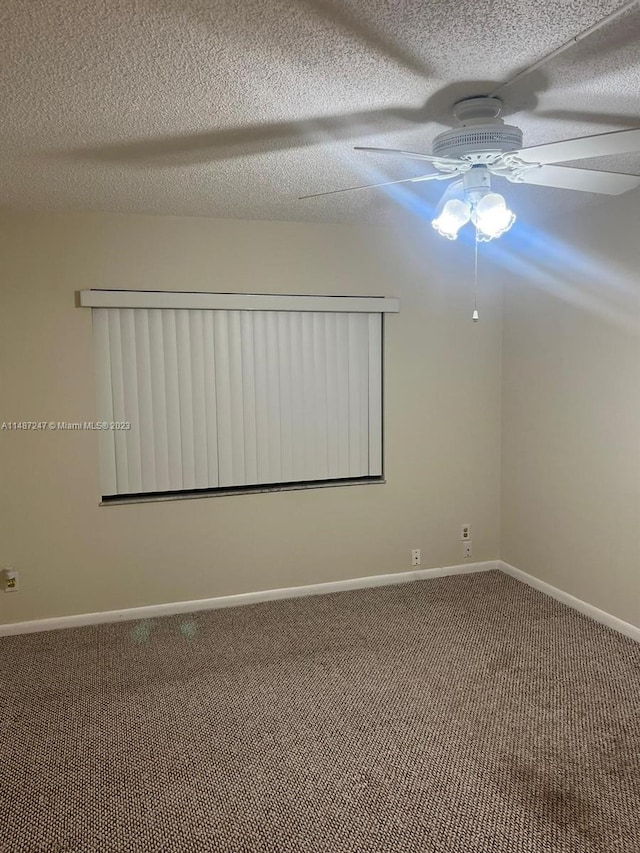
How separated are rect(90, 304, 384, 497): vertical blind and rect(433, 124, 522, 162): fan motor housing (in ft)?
6.73

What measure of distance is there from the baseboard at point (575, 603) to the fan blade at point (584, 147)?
8.52 ft

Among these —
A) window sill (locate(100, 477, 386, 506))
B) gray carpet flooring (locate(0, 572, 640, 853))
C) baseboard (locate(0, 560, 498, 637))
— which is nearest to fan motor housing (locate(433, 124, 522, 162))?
gray carpet flooring (locate(0, 572, 640, 853))

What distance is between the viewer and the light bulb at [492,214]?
6.60 feet

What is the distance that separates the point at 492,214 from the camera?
2.02 meters

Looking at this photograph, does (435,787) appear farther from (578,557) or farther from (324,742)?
(578,557)

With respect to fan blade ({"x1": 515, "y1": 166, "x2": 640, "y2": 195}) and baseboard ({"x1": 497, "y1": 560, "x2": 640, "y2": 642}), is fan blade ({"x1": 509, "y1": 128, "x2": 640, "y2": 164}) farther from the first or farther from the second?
baseboard ({"x1": 497, "y1": 560, "x2": 640, "y2": 642})

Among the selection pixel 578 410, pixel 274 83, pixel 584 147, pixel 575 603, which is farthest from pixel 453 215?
pixel 575 603

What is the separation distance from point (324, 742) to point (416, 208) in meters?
2.81

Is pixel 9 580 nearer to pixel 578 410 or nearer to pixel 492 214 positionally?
pixel 492 214

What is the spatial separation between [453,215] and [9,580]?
314 cm

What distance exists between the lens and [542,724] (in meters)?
2.62

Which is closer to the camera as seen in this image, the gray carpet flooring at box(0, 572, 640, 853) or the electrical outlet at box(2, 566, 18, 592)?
the gray carpet flooring at box(0, 572, 640, 853)

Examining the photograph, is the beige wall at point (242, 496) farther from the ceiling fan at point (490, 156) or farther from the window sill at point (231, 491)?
the ceiling fan at point (490, 156)

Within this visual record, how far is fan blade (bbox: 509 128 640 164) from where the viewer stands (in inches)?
71.3
